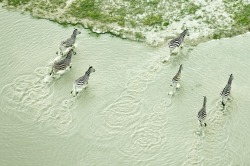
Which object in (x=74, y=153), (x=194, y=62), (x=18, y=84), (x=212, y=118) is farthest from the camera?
(x=194, y=62)

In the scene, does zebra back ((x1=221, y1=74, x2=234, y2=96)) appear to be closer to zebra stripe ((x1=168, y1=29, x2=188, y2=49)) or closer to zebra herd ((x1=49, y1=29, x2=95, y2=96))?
zebra stripe ((x1=168, y1=29, x2=188, y2=49))

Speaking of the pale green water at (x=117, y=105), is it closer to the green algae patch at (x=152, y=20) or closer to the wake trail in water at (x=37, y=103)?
the wake trail in water at (x=37, y=103)

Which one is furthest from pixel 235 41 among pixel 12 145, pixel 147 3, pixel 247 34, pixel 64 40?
pixel 12 145

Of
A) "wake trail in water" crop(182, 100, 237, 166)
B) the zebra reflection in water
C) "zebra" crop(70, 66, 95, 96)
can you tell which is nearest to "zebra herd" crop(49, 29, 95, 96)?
"zebra" crop(70, 66, 95, 96)

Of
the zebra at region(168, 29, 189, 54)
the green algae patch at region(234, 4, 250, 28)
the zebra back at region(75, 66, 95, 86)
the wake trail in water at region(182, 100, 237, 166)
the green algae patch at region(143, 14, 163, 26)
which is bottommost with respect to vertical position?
the wake trail in water at region(182, 100, 237, 166)

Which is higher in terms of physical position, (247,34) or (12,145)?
(247,34)

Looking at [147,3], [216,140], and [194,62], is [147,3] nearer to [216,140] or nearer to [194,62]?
[194,62]

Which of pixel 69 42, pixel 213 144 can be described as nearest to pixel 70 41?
pixel 69 42
